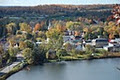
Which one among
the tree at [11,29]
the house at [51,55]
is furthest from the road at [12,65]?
the tree at [11,29]

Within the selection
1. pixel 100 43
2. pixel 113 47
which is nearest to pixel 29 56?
pixel 113 47

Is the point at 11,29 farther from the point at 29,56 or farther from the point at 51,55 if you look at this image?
the point at 29,56

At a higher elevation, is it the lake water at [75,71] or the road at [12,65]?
the road at [12,65]

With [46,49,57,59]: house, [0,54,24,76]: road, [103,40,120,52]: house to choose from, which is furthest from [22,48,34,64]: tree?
[103,40,120,52]: house

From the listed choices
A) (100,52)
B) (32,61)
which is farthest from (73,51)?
(32,61)

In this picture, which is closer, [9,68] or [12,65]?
[9,68]

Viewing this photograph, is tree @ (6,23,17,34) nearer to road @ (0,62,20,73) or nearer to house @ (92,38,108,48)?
house @ (92,38,108,48)

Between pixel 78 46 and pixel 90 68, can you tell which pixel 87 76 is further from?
pixel 78 46

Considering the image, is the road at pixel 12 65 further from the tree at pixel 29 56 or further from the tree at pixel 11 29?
the tree at pixel 11 29
